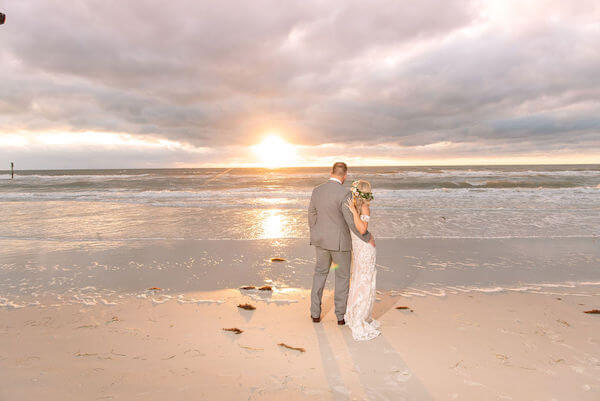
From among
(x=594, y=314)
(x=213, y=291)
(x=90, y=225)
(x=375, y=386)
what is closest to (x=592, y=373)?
(x=594, y=314)

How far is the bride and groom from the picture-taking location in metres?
3.88

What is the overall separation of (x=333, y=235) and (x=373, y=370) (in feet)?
5.25

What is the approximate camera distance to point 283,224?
39.8 feet

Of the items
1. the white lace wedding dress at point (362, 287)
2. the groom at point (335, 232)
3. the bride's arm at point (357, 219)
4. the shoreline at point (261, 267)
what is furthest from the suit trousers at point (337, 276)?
the shoreline at point (261, 267)

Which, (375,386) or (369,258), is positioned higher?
(369,258)

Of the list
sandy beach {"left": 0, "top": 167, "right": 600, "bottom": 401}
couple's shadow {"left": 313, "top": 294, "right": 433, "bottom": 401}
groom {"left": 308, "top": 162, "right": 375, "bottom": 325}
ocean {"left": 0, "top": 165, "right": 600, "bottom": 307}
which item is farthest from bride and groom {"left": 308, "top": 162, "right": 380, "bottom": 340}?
ocean {"left": 0, "top": 165, "right": 600, "bottom": 307}

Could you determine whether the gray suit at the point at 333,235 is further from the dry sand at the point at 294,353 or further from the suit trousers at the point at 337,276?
the dry sand at the point at 294,353

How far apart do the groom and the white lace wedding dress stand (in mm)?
93

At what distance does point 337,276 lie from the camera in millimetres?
4168

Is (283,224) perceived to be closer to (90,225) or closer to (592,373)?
(90,225)

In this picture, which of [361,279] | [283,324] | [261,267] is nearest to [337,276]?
[361,279]

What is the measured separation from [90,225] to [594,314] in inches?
571

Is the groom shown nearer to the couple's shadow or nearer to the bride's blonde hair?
the bride's blonde hair

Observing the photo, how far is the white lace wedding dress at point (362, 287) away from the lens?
3.99 meters
